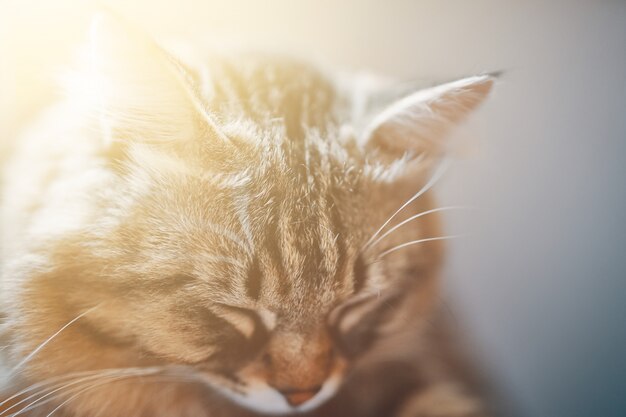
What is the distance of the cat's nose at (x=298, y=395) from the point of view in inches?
24.1

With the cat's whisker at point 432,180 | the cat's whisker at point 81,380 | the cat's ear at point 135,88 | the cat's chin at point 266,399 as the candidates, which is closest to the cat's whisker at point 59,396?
the cat's whisker at point 81,380

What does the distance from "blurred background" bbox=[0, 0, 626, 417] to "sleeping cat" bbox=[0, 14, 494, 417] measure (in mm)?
68

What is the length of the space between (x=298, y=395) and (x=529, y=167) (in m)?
0.43

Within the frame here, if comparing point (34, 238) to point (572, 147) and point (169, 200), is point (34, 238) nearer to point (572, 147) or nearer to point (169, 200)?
point (169, 200)

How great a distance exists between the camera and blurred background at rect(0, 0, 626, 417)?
2.23 feet

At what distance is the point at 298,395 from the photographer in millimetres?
618

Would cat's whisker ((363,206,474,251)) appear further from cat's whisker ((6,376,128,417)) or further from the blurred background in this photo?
cat's whisker ((6,376,128,417))

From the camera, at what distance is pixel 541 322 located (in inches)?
28.5

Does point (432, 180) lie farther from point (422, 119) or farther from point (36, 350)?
point (36, 350)

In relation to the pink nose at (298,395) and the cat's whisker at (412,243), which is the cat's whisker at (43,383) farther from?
the cat's whisker at (412,243)

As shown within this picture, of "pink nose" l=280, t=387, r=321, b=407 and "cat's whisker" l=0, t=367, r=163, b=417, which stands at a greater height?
"cat's whisker" l=0, t=367, r=163, b=417

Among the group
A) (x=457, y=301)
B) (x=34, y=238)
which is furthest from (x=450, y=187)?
(x=34, y=238)

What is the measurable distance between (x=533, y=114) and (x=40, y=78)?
24.0 inches

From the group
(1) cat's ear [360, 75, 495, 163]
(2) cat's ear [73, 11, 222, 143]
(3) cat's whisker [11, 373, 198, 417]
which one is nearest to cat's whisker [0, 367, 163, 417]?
(3) cat's whisker [11, 373, 198, 417]
